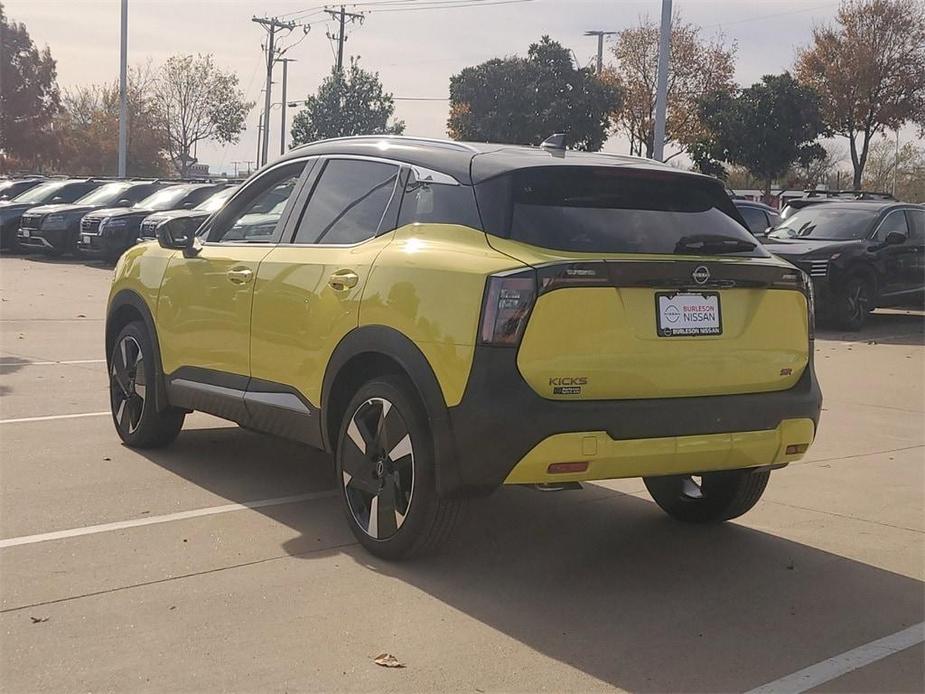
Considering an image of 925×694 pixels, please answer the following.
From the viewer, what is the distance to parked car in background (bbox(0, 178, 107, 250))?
83.9 ft

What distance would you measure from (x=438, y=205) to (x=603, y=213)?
0.70 meters

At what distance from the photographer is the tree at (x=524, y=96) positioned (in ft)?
175

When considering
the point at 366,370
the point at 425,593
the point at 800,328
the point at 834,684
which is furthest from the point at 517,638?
the point at 800,328

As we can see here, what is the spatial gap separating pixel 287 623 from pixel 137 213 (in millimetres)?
19600

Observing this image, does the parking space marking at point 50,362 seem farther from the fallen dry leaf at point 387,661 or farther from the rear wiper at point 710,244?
the fallen dry leaf at point 387,661

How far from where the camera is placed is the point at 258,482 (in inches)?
255

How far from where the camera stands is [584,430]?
454 cm

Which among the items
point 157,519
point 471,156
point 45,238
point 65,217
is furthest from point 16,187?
point 471,156

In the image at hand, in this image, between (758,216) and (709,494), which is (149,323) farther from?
(758,216)

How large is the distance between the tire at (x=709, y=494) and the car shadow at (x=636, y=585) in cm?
8

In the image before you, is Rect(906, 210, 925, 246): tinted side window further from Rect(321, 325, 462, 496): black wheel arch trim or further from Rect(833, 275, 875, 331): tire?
Rect(321, 325, 462, 496): black wheel arch trim

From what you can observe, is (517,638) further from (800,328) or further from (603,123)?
(603,123)

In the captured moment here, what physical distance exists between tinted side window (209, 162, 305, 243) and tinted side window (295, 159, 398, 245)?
0.91 feet

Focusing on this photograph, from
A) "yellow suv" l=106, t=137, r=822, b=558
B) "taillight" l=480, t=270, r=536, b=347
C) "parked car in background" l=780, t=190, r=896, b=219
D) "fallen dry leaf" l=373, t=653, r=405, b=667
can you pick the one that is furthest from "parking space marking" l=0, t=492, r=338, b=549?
"parked car in background" l=780, t=190, r=896, b=219
